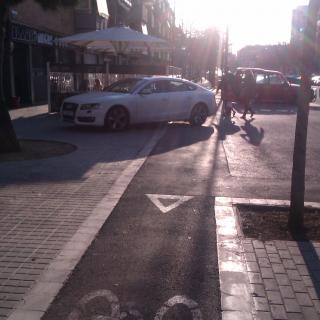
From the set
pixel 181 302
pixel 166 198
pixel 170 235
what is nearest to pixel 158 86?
pixel 166 198

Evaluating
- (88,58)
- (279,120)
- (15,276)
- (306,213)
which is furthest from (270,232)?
(88,58)

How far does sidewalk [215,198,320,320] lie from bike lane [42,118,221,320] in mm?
121

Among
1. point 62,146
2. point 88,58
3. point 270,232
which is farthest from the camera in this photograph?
point 88,58

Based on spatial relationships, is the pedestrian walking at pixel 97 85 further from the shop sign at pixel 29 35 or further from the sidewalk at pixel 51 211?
the sidewalk at pixel 51 211

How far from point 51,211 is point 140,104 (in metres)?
8.64

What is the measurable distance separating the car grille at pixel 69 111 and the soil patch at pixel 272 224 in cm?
840

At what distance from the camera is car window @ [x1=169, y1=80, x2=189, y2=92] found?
15597 millimetres

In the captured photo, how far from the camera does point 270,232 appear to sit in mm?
5754

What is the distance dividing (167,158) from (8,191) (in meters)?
3.68

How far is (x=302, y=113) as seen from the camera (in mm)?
5719

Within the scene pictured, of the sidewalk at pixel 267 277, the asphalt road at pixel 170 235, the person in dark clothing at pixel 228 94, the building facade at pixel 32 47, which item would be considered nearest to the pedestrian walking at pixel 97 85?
the building facade at pixel 32 47

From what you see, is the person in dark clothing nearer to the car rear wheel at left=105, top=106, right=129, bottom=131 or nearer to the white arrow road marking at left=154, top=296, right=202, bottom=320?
the car rear wheel at left=105, top=106, right=129, bottom=131

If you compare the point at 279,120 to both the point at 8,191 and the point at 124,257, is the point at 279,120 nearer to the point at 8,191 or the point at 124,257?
the point at 8,191

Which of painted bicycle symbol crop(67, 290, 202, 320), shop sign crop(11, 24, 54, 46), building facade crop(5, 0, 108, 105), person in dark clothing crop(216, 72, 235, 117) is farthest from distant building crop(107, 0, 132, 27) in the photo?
painted bicycle symbol crop(67, 290, 202, 320)
